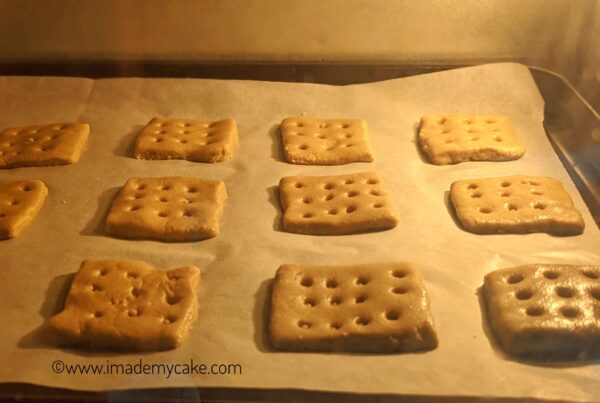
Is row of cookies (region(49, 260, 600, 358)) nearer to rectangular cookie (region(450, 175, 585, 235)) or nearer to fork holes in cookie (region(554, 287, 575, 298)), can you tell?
fork holes in cookie (region(554, 287, 575, 298))

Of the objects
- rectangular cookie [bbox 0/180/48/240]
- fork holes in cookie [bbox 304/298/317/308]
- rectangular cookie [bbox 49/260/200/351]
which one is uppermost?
fork holes in cookie [bbox 304/298/317/308]

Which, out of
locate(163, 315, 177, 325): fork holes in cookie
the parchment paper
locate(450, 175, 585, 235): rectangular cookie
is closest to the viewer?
Answer: the parchment paper

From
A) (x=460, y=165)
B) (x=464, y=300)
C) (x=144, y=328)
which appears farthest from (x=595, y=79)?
(x=144, y=328)

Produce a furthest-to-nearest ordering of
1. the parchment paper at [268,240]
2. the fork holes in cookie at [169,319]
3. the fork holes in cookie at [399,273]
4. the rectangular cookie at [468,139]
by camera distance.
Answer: the rectangular cookie at [468,139] < the fork holes in cookie at [399,273] < the fork holes in cookie at [169,319] < the parchment paper at [268,240]

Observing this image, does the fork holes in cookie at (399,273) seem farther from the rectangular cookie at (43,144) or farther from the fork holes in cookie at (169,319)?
the rectangular cookie at (43,144)

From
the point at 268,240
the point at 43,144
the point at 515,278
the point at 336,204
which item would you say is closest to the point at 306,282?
the point at 268,240

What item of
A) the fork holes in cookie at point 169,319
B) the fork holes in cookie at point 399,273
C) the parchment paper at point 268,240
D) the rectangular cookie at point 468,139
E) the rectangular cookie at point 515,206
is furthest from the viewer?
the rectangular cookie at point 468,139

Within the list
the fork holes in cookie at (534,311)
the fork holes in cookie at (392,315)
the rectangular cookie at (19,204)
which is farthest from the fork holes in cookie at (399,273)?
the rectangular cookie at (19,204)

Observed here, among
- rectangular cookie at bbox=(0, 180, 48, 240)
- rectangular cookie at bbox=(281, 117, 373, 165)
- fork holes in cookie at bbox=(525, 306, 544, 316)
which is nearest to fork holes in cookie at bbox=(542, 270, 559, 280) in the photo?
fork holes in cookie at bbox=(525, 306, 544, 316)
